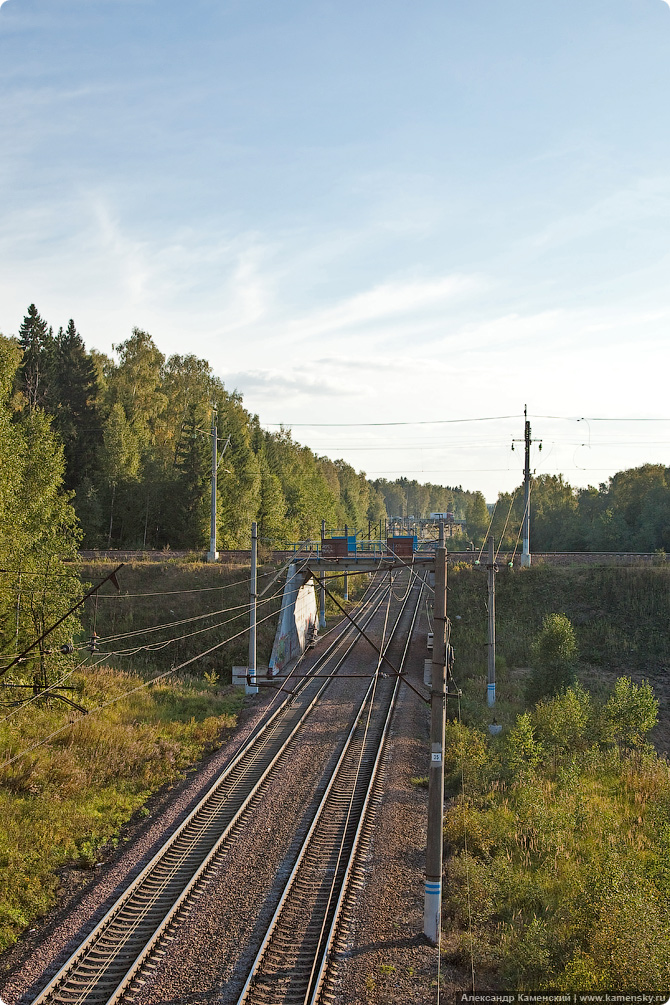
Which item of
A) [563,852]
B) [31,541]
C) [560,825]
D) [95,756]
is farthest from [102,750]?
[563,852]

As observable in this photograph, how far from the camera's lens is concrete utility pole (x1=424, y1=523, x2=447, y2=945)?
34.4ft

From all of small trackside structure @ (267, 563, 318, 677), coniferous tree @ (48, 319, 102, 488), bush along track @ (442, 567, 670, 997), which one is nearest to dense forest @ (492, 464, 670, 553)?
small trackside structure @ (267, 563, 318, 677)

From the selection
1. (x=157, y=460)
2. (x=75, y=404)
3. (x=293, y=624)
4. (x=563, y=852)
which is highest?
(x=75, y=404)

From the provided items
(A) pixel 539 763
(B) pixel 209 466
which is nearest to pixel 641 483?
(B) pixel 209 466

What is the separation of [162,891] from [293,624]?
60.3ft

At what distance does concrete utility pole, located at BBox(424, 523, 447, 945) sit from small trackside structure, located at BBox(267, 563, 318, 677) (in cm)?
1430

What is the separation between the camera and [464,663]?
29500mm

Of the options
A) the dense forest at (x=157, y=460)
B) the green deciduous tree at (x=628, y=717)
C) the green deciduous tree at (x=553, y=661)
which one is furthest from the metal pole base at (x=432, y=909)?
the dense forest at (x=157, y=460)

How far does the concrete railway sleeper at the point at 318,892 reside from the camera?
368 inches

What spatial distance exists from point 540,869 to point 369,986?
14.9 ft

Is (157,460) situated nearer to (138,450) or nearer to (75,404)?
(138,450)

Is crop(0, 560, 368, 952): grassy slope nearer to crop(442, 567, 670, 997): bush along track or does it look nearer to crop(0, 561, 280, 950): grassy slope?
crop(0, 561, 280, 950): grassy slope

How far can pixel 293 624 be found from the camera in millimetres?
30016

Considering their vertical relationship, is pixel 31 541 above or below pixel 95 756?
above
